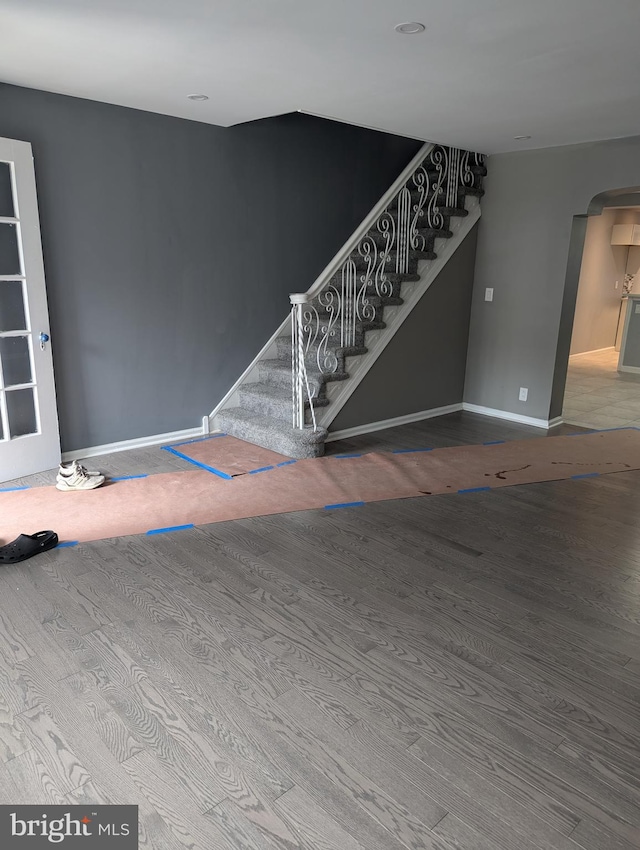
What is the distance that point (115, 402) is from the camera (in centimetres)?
470

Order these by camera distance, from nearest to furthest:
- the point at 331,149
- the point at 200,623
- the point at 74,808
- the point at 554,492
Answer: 1. the point at 74,808
2. the point at 200,623
3. the point at 554,492
4. the point at 331,149

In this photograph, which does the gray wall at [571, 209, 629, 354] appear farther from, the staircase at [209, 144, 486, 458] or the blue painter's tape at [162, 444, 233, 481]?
the blue painter's tape at [162, 444, 233, 481]

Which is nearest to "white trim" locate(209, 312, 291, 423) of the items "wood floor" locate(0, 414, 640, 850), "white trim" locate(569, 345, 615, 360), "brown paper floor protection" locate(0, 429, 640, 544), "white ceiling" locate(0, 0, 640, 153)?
"brown paper floor protection" locate(0, 429, 640, 544)

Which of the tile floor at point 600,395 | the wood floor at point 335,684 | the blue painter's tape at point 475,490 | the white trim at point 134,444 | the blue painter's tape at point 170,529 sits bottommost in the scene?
the wood floor at point 335,684

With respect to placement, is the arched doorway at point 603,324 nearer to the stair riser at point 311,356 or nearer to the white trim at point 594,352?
the white trim at point 594,352

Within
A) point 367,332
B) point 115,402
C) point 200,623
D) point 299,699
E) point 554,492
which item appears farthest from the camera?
point 367,332

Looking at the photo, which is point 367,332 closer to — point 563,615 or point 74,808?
point 563,615

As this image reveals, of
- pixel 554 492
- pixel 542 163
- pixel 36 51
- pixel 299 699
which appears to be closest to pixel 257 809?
pixel 299 699

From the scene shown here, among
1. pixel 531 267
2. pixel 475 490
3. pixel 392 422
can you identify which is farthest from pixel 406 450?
pixel 531 267

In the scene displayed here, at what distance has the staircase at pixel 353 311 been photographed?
4875 mm

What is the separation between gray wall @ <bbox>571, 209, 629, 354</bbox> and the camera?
9.02m

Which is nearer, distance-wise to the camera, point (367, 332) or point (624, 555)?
point (624, 555)

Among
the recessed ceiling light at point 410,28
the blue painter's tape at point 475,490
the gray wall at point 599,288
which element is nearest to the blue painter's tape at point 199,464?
the blue painter's tape at point 475,490

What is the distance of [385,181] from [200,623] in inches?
206
